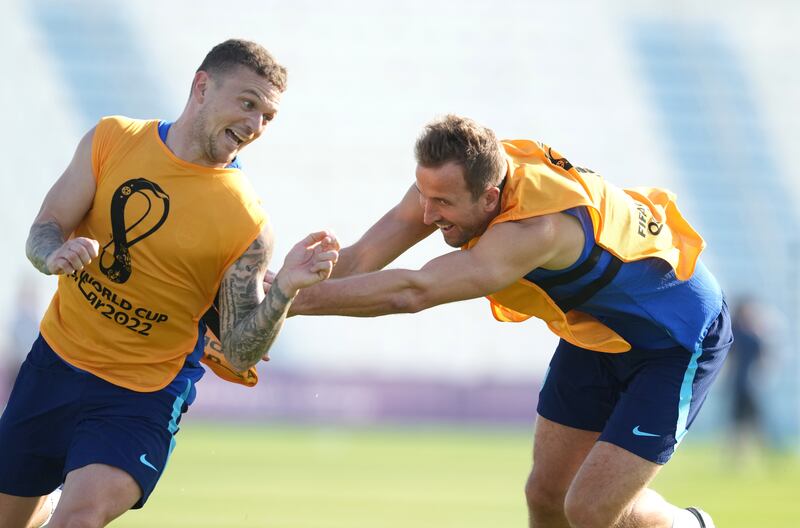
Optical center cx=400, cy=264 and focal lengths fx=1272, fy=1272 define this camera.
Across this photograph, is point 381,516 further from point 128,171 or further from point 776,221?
point 776,221

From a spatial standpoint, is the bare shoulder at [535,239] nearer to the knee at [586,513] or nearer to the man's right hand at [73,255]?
the knee at [586,513]

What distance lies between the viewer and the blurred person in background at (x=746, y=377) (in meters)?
18.9

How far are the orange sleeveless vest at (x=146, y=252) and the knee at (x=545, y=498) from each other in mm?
2050

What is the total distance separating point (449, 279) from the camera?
5707 millimetres

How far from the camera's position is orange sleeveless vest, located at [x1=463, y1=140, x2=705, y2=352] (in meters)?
5.84

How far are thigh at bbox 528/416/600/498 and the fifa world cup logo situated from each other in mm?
2384

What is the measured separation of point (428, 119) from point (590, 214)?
20936mm

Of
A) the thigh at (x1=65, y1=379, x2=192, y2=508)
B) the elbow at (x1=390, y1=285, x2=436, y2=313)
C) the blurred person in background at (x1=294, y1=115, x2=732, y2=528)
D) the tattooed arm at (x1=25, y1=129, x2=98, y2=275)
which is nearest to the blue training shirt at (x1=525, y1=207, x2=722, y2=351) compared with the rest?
the blurred person in background at (x1=294, y1=115, x2=732, y2=528)

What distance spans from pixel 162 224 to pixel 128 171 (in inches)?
11.2

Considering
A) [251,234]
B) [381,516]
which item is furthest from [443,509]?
[251,234]

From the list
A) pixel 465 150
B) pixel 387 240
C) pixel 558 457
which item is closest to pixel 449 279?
pixel 465 150

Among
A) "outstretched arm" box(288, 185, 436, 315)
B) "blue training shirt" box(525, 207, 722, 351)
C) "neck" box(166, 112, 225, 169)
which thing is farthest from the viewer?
"outstretched arm" box(288, 185, 436, 315)

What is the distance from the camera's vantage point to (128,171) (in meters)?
5.54

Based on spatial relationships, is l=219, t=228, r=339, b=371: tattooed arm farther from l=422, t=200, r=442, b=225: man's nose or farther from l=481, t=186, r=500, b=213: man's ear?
l=481, t=186, r=500, b=213: man's ear
